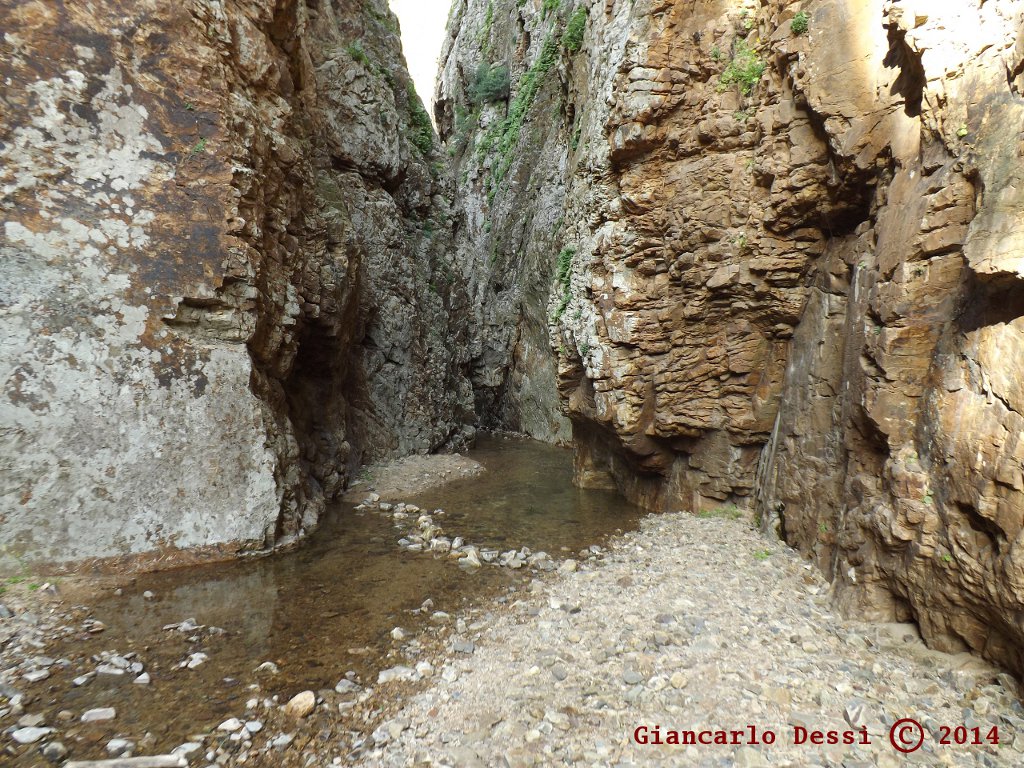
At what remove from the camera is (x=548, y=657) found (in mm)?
4773

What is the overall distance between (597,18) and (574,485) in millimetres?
10762

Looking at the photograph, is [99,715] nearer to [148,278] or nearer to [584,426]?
[148,278]

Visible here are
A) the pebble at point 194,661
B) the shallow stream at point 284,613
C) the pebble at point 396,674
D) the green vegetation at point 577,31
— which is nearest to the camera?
the shallow stream at point 284,613

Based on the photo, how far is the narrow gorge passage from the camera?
12.8ft

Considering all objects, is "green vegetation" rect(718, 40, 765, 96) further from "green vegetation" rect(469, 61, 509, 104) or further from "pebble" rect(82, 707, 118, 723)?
"green vegetation" rect(469, 61, 509, 104)

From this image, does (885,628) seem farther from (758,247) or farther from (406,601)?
(758,247)

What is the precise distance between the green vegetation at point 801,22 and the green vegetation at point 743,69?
0.76 metres

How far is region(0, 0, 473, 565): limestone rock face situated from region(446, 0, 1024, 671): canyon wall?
623cm

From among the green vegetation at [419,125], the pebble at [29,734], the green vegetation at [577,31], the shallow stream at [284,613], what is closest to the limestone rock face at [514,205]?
the green vegetation at [419,125]

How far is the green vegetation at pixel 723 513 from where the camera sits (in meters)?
9.08

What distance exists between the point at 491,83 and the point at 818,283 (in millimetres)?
27963

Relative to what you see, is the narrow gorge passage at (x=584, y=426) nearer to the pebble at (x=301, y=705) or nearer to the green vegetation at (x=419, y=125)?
the pebble at (x=301, y=705)

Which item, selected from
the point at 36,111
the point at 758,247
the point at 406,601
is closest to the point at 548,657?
the point at 406,601

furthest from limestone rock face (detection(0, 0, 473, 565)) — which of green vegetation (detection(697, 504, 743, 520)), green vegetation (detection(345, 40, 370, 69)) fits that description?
green vegetation (detection(697, 504, 743, 520))
